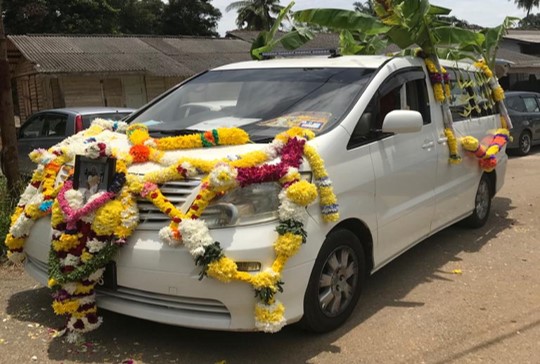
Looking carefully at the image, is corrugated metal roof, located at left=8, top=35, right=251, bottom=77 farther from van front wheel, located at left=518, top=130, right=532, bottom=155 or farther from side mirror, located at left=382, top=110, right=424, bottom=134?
side mirror, located at left=382, top=110, right=424, bottom=134

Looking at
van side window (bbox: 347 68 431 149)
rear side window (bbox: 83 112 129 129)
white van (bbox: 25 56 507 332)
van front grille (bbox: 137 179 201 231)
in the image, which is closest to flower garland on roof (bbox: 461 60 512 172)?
white van (bbox: 25 56 507 332)

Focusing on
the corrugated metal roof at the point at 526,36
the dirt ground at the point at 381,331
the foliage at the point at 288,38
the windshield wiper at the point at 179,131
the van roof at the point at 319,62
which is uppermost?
the corrugated metal roof at the point at 526,36

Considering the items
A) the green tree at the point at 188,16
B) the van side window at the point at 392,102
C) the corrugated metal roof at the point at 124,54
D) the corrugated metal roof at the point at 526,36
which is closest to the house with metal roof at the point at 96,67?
the corrugated metal roof at the point at 124,54

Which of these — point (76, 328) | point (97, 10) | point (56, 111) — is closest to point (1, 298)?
point (76, 328)

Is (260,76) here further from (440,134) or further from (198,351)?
(198,351)

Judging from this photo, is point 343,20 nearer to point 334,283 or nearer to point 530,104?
point 334,283

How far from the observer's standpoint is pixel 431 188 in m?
5.04

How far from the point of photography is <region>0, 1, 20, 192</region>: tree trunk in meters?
6.02

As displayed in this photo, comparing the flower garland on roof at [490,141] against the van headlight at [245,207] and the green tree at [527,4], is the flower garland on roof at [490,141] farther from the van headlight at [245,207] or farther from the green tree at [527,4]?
the green tree at [527,4]

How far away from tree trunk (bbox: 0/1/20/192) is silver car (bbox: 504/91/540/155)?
1118 centimetres

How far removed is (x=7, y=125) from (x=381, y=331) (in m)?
4.56

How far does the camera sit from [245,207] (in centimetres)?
333

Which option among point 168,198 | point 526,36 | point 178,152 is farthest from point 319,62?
point 526,36

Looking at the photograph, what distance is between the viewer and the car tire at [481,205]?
6.36 metres
